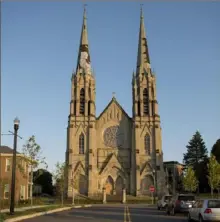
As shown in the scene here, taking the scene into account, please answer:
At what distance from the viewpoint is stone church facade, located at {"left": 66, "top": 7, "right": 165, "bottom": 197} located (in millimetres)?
69312

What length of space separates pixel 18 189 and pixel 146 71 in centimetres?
4055

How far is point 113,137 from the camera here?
74750 mm

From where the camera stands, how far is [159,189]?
68.0 metres

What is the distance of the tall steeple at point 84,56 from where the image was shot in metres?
77.6

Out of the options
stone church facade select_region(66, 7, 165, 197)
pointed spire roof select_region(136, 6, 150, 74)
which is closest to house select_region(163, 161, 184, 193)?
stone church facade select_region(66, 7, 165, 197)

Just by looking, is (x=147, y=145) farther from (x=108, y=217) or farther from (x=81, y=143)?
(x=108, y=217)

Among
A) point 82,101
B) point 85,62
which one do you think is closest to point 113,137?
point 82,101

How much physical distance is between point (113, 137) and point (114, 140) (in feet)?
2.10

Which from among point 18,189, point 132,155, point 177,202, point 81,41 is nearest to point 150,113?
point 132,155

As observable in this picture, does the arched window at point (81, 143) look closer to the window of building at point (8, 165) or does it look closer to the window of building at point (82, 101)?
the window of building at point (82, 101)

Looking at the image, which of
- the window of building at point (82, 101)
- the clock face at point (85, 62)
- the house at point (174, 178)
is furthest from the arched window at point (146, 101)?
the house at point (174, 178)

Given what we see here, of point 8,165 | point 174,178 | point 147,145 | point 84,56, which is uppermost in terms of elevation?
point 84,56

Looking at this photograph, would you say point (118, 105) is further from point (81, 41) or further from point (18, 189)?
point (18, 189)

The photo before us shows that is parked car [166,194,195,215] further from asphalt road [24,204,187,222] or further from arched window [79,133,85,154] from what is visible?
arched window [79,133,85,154]
